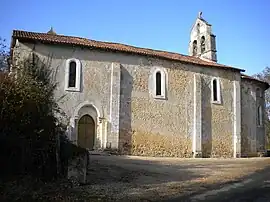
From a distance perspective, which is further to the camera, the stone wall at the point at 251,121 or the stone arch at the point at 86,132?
the stone wall at the point at 251,121

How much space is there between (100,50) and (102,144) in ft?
22.0

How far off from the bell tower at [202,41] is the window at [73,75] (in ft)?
46.6

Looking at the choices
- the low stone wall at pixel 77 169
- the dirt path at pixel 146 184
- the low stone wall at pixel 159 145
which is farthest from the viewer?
the low stone wall at pixel 159 145

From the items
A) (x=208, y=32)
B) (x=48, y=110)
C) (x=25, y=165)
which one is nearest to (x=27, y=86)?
(x=48, y=110)

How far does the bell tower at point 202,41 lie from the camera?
1208 inches

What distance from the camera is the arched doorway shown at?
21891mm

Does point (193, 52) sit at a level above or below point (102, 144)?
above

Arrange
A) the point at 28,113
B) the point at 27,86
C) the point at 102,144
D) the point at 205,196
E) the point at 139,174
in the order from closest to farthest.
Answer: the point at 205,196 → the point at 28,113 → the point at 27,86 → the point at 139,174 → the point at 102,144

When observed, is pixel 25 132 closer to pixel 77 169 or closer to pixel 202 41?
pixel 77 169

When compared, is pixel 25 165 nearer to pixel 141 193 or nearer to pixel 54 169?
pixel 54 169

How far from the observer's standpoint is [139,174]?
1277 cm

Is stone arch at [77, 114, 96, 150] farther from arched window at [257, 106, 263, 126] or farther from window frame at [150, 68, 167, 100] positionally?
arched window at [257, 106, 263, 126]

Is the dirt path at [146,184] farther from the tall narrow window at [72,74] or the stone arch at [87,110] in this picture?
the tall narrow window at [72,74]

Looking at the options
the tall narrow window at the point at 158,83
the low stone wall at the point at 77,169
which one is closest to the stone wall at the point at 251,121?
the tall narrow window at the point at 158,83
